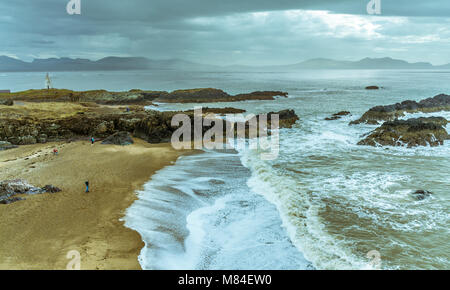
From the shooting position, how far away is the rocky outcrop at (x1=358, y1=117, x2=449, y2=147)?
1869 cm

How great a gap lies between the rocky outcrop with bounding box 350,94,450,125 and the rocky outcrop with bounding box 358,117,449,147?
7552mm

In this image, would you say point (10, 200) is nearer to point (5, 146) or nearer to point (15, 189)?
point (15, 189)

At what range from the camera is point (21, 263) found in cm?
737

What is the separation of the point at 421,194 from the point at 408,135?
9494 millimetres

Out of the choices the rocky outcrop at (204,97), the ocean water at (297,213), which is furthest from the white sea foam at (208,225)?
the rocky outcrop at (204,97)


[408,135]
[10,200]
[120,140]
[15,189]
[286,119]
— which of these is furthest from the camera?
[286,119]

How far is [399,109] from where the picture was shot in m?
31.6

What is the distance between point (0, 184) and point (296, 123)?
25.4 meters

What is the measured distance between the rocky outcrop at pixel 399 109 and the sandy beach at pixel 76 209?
2202 centimetres

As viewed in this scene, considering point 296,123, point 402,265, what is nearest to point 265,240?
point 402,265

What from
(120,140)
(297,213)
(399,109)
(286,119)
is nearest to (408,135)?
(286,119)

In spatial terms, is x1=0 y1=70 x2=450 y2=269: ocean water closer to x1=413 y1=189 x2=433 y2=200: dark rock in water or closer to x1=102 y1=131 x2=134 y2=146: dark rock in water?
x1=413 y1=189 x2=433 y2=200: dark rock in water

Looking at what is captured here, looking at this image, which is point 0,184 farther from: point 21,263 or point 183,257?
point 183,257

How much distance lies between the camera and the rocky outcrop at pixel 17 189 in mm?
11242
